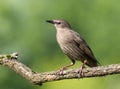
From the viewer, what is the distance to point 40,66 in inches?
1045

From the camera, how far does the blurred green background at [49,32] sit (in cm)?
2531

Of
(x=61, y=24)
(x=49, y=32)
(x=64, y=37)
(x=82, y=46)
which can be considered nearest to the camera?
(x=64, y=37)

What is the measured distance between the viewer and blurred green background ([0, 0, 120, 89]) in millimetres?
25312

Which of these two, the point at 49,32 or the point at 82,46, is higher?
the point at 82,46

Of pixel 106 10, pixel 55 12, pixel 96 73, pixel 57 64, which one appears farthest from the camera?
pixel 106 10

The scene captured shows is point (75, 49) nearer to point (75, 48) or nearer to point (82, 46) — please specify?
point (75, 48)

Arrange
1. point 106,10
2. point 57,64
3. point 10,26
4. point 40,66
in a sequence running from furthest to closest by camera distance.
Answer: point 106,10 < point 10,26 < point 40,66 < point 57,64

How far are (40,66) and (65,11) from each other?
734 centimetres

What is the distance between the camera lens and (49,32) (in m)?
28.9

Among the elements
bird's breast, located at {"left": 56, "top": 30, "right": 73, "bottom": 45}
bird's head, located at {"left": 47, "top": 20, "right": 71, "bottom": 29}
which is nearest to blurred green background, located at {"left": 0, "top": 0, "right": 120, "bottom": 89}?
bird's head, located at {"left": 47, "top": 20, "right": 71, "bottom": 29}

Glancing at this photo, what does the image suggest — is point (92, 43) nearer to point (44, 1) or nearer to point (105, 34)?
point (105, 34)

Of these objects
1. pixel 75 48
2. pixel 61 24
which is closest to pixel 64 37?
pixel 75 48

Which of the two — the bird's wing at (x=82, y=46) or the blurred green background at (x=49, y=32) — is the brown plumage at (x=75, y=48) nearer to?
the bird's wing at (x=82, y=46)

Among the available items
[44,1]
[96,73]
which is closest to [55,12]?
[44,1]
